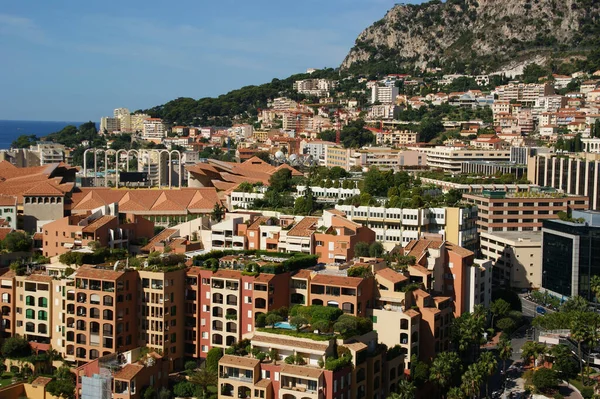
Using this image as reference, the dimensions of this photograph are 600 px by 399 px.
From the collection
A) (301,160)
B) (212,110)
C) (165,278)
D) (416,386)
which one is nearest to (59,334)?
(165,278)

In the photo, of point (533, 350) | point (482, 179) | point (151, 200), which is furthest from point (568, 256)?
point (151, 200)

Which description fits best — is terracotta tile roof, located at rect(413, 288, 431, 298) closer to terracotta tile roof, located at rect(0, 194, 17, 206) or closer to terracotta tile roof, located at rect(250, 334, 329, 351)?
terracotta tile roof, located at rect(250, 334, 329, 351)

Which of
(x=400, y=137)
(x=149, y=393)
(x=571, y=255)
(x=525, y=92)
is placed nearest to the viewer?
(x=149, y=393)

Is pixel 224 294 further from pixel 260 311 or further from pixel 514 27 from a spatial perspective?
pixel 514 27

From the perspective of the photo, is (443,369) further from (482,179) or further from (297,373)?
(482,179)

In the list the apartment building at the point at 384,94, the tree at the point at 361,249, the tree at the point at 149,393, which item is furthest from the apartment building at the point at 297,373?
the apartment building at the point at 384,94

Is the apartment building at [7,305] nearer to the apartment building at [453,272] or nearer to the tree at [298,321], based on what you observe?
the tree at [298,321]
